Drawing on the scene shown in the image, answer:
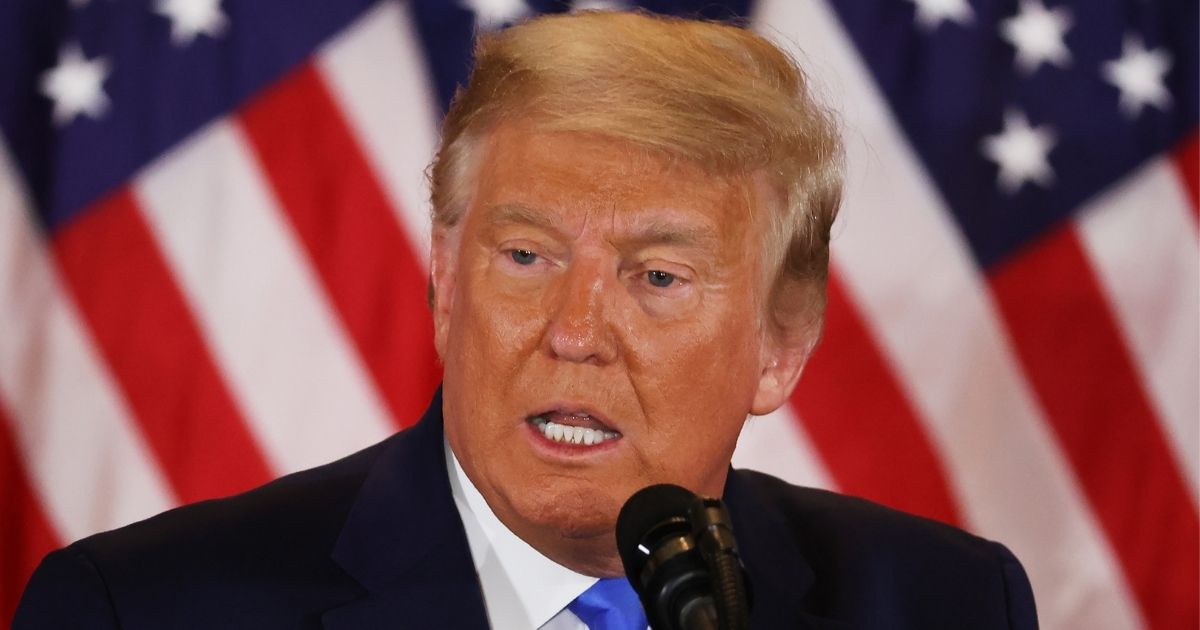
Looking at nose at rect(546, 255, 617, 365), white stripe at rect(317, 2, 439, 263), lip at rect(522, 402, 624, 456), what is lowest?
lip at rect(522, 402, 624, 456)

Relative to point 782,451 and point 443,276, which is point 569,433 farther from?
point 782,451

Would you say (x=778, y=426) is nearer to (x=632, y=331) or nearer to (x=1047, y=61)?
(x=1047, y=61)

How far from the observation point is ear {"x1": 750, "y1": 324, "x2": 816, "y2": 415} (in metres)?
2.02

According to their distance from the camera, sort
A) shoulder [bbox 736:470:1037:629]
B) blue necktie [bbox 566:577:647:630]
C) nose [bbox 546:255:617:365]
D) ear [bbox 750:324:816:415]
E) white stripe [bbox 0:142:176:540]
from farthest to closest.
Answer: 1. white stripe [bbox 0:142:176:540]
2. shoulder [bbox 736:470:1037:629]
3. ear [bbox 750:324:816:415]
4. blue necktie [bbox 566:577:647:630]
5. nose [bbox 546:255:617:365]

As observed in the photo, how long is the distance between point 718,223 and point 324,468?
0.66 metres

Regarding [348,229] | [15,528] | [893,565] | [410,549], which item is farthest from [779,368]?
[15,528]

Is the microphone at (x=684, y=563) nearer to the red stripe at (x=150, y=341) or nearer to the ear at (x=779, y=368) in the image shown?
the ear at (x=779, y=368)

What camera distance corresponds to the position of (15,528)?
106 inches

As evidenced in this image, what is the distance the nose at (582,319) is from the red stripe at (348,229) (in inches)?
41.6

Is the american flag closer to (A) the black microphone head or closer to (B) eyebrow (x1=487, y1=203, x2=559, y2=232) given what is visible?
(B) eyebrow (x1=487, y1=203, x2=559, y2=232)

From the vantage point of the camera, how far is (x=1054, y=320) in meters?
2.96

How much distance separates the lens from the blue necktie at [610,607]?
1.89 meters

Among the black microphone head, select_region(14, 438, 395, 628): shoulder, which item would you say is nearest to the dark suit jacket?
select_region(14, 438, 395, 628): shoulder

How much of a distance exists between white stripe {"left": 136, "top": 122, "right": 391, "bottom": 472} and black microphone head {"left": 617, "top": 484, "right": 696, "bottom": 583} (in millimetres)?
1569
